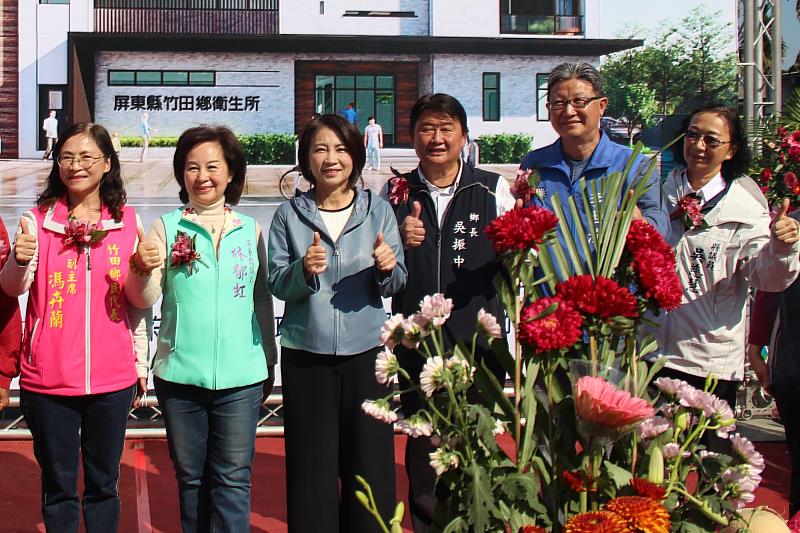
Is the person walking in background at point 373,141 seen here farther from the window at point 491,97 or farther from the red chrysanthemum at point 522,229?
the red chrysanthemum at point 522,229

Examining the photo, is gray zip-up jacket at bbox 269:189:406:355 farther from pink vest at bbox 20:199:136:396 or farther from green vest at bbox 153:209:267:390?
pink vest at bbox 20:199:136:396

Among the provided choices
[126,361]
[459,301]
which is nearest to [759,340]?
[459,301]

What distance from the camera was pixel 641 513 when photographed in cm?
110

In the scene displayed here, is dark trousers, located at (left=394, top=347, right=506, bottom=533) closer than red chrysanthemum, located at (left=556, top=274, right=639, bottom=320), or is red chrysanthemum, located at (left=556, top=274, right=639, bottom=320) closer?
red chrysanthemum, located at (left=556, top=274, right=639, bottom=320)

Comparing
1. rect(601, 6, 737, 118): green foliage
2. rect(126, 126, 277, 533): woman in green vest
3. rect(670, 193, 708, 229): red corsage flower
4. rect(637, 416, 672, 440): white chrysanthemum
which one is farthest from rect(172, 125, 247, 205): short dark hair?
rect(601, 6, 737, 118): green foliage

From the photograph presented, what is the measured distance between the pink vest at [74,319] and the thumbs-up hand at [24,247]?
6cm

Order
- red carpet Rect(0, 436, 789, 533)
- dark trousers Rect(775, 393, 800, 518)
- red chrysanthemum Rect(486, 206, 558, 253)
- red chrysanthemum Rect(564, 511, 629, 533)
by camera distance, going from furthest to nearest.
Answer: red carpet Rect(0, 436, 789, 533), dark trousers Rect(775, 393, 800, 518), red chrysanthemum Rect(486, 206, 558, 253), red chrysanthemum Rect(564, 511, 629, 533)

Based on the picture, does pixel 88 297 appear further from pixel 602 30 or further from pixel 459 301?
pixel 602 30

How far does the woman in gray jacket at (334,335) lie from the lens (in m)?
2.40

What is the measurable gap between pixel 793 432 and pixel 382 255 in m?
1.33

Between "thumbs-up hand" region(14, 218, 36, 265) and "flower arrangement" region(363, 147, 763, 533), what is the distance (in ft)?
4.25

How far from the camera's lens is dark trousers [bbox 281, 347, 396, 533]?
2.43 m

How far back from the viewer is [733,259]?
254 centimetres

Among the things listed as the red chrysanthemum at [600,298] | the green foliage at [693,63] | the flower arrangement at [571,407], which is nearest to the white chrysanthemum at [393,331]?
the flower arrangement at [571,407]
